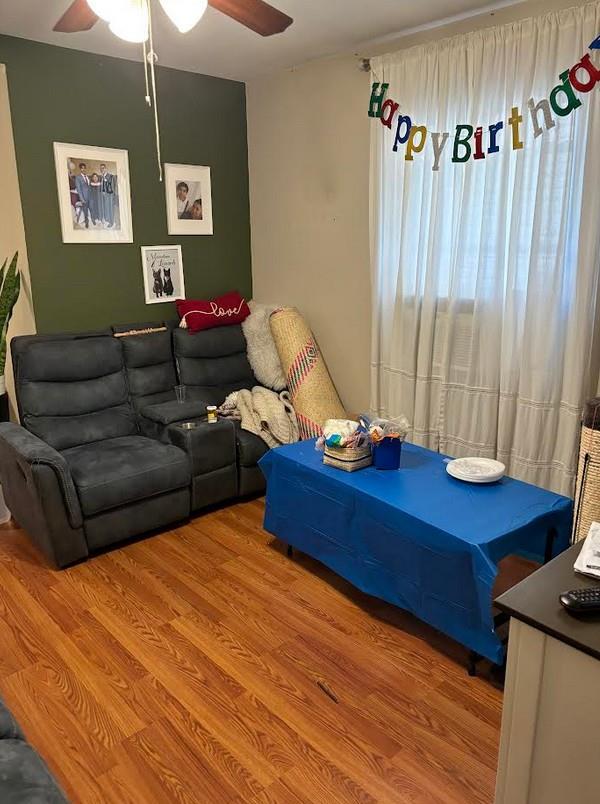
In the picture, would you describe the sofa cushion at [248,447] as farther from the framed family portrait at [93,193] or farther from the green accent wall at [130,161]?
the framed family portrait at [93,193]

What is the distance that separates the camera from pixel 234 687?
217 centimetres

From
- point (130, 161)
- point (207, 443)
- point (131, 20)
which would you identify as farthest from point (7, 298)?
point (131, 20)

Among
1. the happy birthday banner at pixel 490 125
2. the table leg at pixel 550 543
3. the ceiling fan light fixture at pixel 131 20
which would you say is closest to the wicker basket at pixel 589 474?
the table leg at pixel 550 543

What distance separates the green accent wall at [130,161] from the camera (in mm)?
3373

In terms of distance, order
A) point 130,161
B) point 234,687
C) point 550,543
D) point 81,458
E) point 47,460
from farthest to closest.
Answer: point 130,161 → point 81,458 → point 47,460 → point 550,543 → point 234,687

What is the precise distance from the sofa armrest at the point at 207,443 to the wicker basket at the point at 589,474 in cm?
203

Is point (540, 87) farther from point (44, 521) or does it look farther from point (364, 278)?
point (44, 521)

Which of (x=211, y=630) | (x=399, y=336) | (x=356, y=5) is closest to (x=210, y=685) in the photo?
(x=211, y=630)

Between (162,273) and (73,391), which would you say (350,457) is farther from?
(162,273)

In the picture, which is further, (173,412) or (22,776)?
(173,412)

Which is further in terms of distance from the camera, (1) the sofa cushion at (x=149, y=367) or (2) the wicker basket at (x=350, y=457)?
(1) the sofa cushion at (x=149, y=367)

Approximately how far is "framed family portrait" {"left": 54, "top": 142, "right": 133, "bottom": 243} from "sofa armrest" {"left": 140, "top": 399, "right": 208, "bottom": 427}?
3.64 ft

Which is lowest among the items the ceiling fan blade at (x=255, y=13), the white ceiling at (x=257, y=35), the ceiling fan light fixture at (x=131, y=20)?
the ceiling fan light fixture at (x=131, y=20)

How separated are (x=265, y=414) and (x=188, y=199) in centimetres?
162
